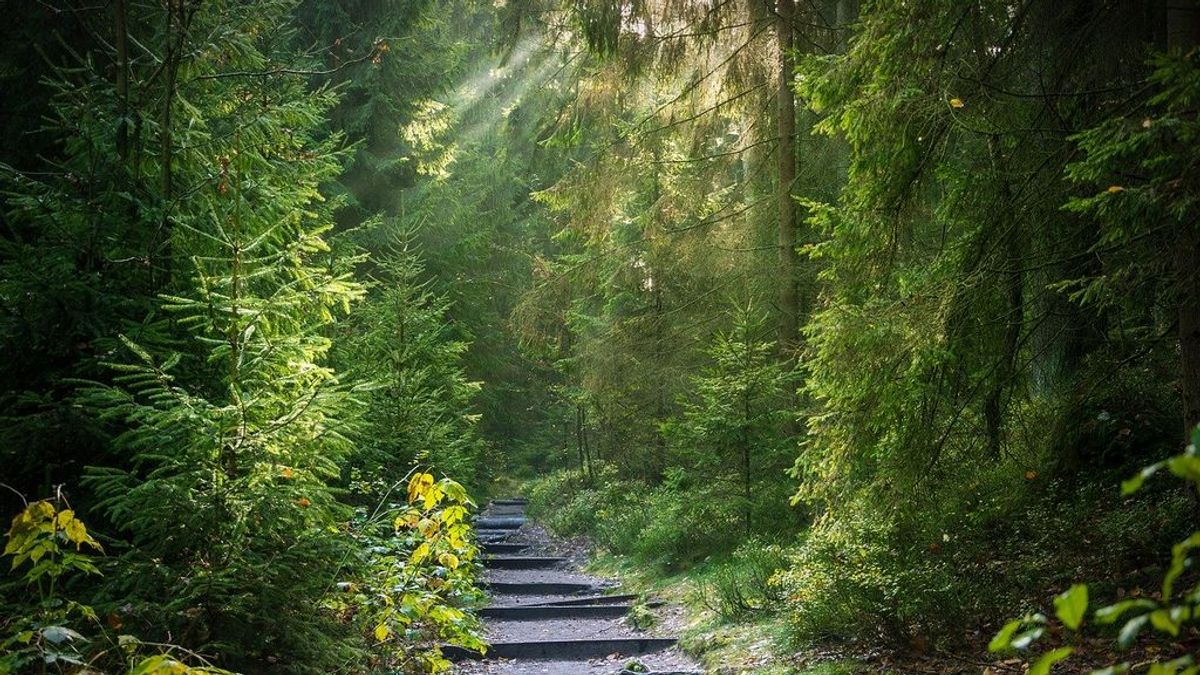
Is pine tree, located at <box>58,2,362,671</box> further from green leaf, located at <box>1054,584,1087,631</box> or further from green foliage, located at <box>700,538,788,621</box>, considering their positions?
green foliage, located at <box>700,538,788,621</box>

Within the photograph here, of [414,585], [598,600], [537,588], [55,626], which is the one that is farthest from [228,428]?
[537,588]

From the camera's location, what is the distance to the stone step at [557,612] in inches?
460

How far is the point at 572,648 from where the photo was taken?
9.53 metres

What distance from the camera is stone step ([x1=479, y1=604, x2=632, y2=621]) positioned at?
38.3 ft

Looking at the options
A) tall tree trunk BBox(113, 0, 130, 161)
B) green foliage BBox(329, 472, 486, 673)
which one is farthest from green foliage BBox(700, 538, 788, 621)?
tall tree trunk BBox(113, 0, 130, 161)

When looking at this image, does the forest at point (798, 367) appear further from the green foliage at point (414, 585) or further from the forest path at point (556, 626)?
the forest path at point (556, 626)

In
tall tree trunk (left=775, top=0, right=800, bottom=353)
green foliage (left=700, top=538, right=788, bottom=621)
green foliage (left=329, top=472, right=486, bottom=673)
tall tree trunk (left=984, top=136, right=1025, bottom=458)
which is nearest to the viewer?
green foliage (left=329, top=472, right=486, bottom=673)

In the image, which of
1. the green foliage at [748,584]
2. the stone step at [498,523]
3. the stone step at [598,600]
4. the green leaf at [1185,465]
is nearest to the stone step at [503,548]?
the stone step at [498,523]

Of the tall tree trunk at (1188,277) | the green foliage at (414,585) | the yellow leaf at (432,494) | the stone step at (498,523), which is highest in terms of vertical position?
the tall tree trunk at (1188,277)

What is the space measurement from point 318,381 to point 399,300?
6603mm

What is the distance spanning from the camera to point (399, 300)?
1199 centimetres

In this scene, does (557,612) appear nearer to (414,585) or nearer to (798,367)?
(798,367)

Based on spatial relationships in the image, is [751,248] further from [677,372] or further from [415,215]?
[415,215]

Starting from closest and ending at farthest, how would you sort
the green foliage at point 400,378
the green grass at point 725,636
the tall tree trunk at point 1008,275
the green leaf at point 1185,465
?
the green leaf at point 1185,465 < the tall tree trunk at point 1008,275 < the green grass at point 725,636 < the green foliage at point 400,378
